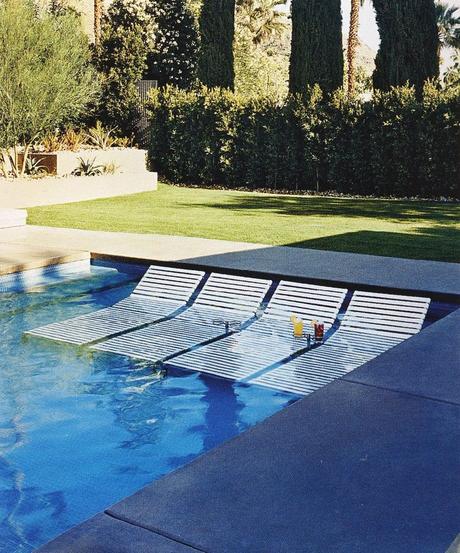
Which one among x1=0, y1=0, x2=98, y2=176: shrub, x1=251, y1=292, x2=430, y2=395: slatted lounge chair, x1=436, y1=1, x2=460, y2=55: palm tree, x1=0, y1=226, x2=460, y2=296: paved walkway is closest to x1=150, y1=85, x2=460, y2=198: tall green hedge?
x1=0, y1=0, x2=98, y2=176: shrub

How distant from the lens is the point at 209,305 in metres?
9.91

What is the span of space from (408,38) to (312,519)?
2098 cm

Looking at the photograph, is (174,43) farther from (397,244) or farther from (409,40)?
(397,244)

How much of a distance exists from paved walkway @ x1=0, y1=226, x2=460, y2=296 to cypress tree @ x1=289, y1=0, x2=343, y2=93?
1277 cm

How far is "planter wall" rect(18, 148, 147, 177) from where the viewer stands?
72.4 feet

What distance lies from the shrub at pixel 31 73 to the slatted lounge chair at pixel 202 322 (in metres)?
11.1

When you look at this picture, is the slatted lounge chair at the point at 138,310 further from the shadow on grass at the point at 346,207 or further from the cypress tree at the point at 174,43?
the cypress tree at the point at 174,43

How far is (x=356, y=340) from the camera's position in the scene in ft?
27.3

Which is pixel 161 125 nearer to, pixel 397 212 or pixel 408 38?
pixel 408 38

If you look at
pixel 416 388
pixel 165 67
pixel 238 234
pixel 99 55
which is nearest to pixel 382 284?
pixel 416 388

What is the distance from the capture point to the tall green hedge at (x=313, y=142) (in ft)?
69.0

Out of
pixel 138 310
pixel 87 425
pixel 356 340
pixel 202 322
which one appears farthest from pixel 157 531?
pixel 138 310

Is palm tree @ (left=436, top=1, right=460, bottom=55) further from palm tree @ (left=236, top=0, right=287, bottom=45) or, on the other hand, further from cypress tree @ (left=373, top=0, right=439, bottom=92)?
cypress tree @ (left=373, top=0, right=439, bottom=92)

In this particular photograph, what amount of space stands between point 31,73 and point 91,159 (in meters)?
3.85
